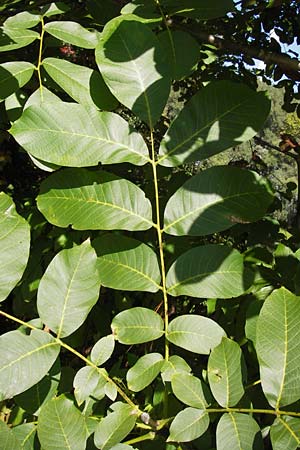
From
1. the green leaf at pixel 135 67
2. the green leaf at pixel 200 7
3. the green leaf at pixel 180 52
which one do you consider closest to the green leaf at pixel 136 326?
the green leaf at pixel 135 67

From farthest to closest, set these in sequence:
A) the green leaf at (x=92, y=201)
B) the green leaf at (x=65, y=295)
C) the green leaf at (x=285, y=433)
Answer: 1. the green leaf at (x=92, y=201)
2. the green leaf at (x=65, y=295)
3. the green leaf at (x=285, y=433)

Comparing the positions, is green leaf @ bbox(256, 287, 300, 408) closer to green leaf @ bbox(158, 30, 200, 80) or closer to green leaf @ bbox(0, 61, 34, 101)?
green leaf @ bbox(158, 30, 200, 80)

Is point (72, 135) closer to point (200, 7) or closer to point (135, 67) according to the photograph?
point (135, 67)

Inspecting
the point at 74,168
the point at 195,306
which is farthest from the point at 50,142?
the point at 195,306

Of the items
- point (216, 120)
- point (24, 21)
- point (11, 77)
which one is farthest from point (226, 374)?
point (24, 21)

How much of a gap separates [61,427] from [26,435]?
11cm

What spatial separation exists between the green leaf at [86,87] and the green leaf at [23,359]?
1.35 feet

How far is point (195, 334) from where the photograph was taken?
2.46 feet

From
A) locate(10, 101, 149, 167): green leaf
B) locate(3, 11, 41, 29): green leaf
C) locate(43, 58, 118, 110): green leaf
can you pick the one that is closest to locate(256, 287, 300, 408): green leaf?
locate(10, 101, 149, 167): green leaf

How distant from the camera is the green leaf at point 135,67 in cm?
81

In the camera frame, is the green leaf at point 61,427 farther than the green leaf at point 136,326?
No

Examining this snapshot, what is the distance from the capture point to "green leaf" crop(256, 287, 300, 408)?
61 centimetres

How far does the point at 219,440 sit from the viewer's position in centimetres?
61

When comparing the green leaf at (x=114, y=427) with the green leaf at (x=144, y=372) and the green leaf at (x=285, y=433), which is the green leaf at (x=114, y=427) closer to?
the green leaf at (x=144, y=372)
